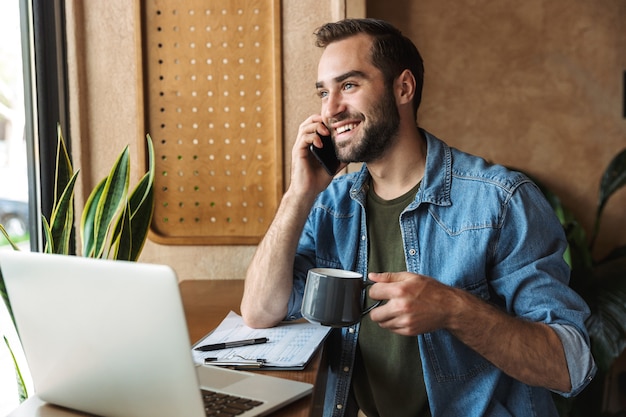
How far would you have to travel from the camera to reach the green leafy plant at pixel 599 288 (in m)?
2.12

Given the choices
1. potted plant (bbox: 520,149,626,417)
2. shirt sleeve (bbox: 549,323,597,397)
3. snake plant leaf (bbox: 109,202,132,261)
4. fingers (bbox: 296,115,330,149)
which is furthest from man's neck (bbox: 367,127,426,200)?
potted plant (bbox: 520,149,626,417)

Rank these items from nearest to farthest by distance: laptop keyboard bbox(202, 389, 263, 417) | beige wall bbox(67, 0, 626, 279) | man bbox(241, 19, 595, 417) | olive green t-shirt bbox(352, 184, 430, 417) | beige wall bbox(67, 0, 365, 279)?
laptop keyboard bbox(202, 389, 263, 417) < man bbox(241, 19, 595, 417) < olive green t-shirt bbox(352, 184, 430, 417) < beige wall bbox(67, 0, 365, 279) < beige wall bbox(67, 0, 626, 279)

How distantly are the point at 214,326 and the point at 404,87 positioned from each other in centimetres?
73

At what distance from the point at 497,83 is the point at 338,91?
116 centimetres

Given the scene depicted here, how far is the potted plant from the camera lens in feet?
6.94

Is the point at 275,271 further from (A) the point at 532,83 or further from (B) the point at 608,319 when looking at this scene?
(A) the point at 532,83

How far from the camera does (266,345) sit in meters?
1.32

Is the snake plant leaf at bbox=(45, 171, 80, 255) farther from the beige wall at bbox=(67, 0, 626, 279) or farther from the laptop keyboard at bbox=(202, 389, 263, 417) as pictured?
the beige wall at bbox=(67, 0, 626, 279)

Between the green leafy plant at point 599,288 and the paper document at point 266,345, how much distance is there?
3.72ft

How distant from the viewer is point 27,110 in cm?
196

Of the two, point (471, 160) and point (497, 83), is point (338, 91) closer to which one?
point (471, 160)

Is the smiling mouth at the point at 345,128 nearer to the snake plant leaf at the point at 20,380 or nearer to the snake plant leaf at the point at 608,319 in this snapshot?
the snake plant leaf at the point at 20,380

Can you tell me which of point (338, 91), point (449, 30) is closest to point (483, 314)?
point (338, 91)

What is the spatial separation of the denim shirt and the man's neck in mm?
A: 57
